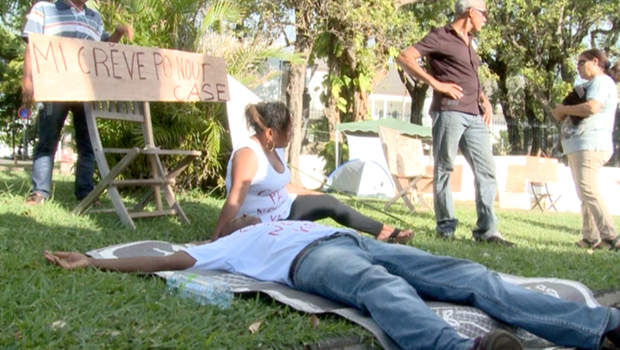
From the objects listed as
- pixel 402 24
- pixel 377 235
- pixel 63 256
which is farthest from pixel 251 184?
pixel 402 24

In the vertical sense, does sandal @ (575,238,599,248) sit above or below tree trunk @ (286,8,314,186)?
below

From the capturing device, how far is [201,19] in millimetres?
8891

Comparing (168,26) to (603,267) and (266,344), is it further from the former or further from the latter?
(266,344)

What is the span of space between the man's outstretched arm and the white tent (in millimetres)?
14160

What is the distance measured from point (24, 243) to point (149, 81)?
6.70 feet

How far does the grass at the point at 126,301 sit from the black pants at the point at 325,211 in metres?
0.69

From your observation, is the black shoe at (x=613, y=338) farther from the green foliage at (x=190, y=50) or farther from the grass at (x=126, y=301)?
the green foliage at (x=190, y=50)

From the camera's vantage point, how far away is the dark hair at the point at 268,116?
4.80 metres

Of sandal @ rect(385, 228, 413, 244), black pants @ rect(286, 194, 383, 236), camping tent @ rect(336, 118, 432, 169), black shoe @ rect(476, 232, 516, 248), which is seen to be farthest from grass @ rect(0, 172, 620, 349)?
camping tent @ rect(336, 118, 432, 169)

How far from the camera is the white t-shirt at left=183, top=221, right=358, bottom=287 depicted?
11.3 feet

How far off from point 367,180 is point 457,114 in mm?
11832

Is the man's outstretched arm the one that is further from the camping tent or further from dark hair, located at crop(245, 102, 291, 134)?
the camping tent

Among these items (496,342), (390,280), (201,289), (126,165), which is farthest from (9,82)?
(496,342)

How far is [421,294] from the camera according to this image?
3.37 m
